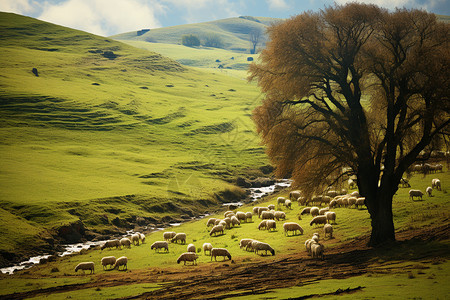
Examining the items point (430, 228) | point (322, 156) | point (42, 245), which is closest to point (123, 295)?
point (322, 156)

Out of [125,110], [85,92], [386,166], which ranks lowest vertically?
[386,166]

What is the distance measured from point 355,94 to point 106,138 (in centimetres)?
7504

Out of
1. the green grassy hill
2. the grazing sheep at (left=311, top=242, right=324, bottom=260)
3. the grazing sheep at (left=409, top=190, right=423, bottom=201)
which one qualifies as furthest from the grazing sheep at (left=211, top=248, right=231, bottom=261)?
the green grassy hill

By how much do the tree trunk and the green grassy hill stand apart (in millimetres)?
32599

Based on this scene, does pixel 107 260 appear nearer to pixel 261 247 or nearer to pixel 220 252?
pixel 220 252

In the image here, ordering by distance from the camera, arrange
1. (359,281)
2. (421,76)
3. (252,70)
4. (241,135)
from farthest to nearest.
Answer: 1. (241,135)
2. (252,70)
3. (421,76)
4. (359,281)

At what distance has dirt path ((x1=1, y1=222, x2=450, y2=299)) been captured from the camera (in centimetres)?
1733

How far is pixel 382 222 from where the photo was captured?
21.8 metres

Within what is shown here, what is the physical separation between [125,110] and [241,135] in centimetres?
3402

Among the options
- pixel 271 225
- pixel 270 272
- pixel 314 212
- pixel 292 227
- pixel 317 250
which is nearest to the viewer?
pixel 270 272

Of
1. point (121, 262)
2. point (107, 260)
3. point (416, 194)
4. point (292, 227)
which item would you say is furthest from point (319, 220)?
point (107, 260)

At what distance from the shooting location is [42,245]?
3938 centimetres

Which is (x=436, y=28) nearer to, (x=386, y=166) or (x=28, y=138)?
(x=386, y=166)

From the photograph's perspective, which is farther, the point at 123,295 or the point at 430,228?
the point at 430,228
